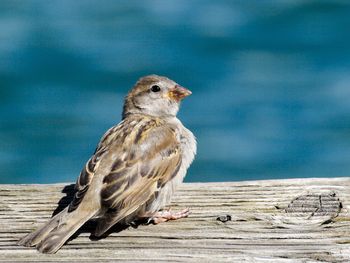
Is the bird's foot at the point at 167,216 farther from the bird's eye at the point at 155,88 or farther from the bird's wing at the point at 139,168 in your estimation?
the bird's eye at the point at 155,88

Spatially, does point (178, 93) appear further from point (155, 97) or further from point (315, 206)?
point (315, 206)

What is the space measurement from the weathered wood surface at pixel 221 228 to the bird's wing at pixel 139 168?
22cm

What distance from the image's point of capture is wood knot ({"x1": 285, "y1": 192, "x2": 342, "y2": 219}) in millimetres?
3438

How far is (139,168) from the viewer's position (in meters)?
4.21

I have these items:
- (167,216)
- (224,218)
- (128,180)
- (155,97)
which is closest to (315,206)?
(224,218)

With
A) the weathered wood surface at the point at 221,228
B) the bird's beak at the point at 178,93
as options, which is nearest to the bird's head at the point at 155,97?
the bird's beak at the point at 178,93

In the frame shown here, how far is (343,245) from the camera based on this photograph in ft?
10.4

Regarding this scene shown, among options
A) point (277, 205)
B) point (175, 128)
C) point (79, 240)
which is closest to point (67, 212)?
point (79, 240)

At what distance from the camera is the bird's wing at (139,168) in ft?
12.8

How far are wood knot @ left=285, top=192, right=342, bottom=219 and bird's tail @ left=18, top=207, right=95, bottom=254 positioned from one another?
855 mm

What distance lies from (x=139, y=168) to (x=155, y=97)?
132cm

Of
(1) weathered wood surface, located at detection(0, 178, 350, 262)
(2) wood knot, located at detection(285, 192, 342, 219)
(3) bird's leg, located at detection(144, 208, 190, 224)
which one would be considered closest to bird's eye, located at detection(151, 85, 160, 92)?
(1) weathered wood surface, located at detection(0, 178, 350, 262)

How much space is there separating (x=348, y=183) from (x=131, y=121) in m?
1.43

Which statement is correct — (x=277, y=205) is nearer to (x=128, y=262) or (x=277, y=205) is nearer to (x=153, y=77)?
(x=128, y=262)
